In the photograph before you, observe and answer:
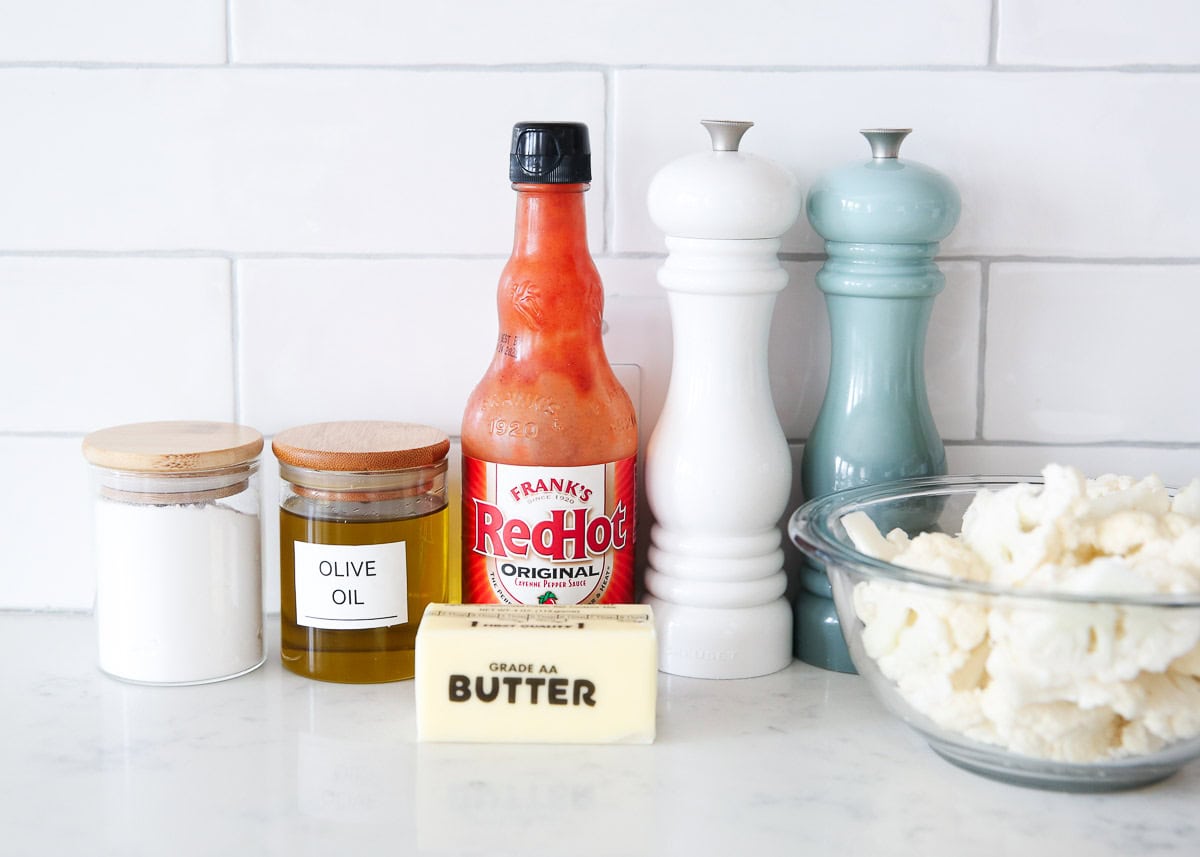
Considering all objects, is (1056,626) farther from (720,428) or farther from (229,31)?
(229,31)

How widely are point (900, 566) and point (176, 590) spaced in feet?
1.39

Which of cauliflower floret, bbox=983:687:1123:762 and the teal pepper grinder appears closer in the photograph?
cauliflower floret, bbox=983:687:1123:762

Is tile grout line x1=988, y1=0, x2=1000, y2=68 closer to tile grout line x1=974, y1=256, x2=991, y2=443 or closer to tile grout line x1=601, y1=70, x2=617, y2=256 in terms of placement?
tile grout line x1=974, y1=256, x2=991, y2=443

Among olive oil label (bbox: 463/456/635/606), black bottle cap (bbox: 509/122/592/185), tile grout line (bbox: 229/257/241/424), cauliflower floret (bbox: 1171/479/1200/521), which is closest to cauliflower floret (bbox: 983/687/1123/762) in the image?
cauliflower floret (bbox: 1171/479/1200/521)

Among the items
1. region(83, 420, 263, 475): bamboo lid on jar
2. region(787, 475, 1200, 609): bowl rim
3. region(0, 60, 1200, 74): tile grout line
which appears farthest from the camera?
region(0, 60, 1200, 74): tile grout line

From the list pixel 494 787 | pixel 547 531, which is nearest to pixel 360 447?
pixel 547 531

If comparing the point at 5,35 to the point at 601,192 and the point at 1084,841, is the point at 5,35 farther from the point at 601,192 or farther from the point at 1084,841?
the point at 1084,841

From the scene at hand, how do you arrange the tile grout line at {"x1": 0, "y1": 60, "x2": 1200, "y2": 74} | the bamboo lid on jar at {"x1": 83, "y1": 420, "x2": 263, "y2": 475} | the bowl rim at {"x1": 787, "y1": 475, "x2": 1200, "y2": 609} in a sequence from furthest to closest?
the tile grout line at {"x1": 0, "y1": 60, "x2": 1200, "y2": 74} < the bamboo lid on jar at {"x1": 83, "y1": 420, "x2": 263, "y2": 475} < the bowl rim at {"x1": 787, "y1": 475, "x2": 1200, "y2": 609}

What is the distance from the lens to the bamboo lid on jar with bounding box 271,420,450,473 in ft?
2.42

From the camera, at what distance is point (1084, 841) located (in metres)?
0.60

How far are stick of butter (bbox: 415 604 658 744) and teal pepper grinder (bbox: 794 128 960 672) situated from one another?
0.19 metres

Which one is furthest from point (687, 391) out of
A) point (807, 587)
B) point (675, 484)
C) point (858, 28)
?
point (858, 28)

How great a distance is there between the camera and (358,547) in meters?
0.75

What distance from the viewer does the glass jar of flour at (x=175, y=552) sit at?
74cm
